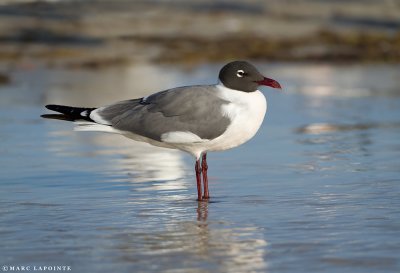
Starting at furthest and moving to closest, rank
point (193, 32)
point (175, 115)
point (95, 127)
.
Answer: point (193, 32)
point (95, 127)
point (175, 115)

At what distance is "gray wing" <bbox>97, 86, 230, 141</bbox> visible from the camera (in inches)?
312

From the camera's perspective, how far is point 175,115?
808 cm

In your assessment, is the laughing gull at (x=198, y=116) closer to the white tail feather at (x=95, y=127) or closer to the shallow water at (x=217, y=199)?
the white tail feather at (x=95, y=127)

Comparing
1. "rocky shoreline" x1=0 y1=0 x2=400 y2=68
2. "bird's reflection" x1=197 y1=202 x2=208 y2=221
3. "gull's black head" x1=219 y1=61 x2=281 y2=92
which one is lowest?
"bird's reflection" x1=197 y1=202 x2=208 y2=221

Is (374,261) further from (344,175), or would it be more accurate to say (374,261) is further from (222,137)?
(344,175)

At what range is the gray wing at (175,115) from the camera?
7914mm

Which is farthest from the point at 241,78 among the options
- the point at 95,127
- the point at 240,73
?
the point at 95,127

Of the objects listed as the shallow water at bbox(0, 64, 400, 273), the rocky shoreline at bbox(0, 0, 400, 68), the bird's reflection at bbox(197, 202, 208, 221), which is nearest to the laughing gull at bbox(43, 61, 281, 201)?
the bird's reflection at bbox(197, 202, 208, 221)

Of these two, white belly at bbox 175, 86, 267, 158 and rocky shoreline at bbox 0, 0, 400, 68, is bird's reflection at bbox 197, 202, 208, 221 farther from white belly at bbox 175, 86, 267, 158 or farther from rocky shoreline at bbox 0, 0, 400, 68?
rocky shoreline at bbox 0, 0, 400, 68

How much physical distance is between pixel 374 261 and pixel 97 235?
190 cm

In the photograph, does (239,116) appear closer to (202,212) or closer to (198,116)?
(198,116)

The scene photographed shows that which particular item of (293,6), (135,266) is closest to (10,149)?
(135,266)

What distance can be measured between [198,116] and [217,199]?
0.69 metres

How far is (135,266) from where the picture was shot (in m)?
5.61
